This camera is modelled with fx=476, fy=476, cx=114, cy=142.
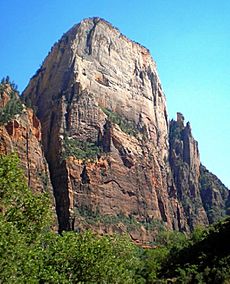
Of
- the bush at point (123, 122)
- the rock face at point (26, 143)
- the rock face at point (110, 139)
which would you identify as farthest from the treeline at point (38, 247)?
the bush at point (123, 122)

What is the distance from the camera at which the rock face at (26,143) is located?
11562cm

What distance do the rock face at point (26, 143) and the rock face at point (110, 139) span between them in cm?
657

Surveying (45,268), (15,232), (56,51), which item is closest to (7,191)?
(15,232)

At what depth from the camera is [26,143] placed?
12181cm

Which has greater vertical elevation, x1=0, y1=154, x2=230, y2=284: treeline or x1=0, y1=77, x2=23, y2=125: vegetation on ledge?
x1=0, y1=77, x2=23, y2=125: vegetation on ledge

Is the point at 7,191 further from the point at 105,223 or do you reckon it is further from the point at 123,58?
the point at 123,58

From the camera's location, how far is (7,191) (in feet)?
84.7

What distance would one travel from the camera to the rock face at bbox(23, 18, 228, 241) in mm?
131250

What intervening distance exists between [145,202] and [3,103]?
5285 cm

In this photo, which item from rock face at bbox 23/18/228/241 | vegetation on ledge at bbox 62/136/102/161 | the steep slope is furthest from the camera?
the steep slope

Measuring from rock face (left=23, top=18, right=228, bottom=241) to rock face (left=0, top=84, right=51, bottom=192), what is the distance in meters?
6.57

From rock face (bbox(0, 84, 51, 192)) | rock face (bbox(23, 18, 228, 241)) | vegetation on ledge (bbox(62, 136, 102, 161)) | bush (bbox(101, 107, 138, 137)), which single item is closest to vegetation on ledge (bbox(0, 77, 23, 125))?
rock face (bbox(0, 84, 51, 192))

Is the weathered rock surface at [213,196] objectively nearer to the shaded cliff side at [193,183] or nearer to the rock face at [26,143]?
the shaded cliff side at [193,183]

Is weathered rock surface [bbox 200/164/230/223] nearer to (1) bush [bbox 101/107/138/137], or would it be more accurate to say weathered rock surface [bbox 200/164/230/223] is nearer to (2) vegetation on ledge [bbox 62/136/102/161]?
(1) bush [bbox 101/107/138/137]
